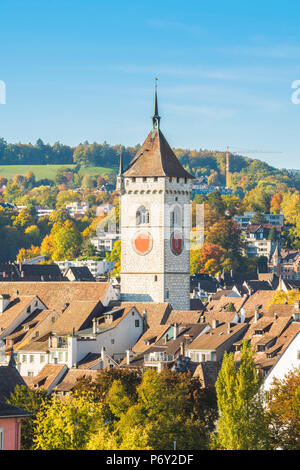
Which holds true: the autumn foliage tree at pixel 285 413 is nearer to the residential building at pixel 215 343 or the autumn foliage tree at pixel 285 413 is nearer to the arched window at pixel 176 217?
the residential building at pixel 215 343

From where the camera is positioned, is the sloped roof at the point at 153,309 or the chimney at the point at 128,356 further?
the sloped roof at the point at 153,309

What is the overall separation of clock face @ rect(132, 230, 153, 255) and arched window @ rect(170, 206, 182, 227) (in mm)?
1772

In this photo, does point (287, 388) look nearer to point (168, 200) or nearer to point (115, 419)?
point (115, 419)

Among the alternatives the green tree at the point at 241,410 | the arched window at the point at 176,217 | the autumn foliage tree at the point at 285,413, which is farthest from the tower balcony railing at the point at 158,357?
the autumn foliage tree at the point at 285,413

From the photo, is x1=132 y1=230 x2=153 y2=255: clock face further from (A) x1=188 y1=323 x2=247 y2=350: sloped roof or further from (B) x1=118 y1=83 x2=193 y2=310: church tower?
(A) x1=188 y1=323 x2=247 y2=350: sloped roof

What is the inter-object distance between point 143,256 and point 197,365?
2324 cm

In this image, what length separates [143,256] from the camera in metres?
97.0

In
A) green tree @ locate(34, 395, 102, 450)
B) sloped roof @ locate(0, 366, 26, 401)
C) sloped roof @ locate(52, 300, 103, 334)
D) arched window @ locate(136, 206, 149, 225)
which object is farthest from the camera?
arched window @ locate(136, 206, 149, 225)

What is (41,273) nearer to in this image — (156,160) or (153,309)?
(156,160)

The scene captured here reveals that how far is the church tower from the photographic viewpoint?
9656 centimetres

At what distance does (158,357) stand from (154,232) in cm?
1727

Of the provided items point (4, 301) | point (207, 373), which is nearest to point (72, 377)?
point (207, 373)

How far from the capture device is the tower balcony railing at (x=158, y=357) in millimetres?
80625

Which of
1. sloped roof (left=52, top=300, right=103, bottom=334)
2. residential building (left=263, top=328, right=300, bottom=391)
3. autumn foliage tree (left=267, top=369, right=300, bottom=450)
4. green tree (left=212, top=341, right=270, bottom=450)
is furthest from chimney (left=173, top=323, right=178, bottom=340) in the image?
autumn foliage tree (left=267, top=369, right=300, bottom=450)
